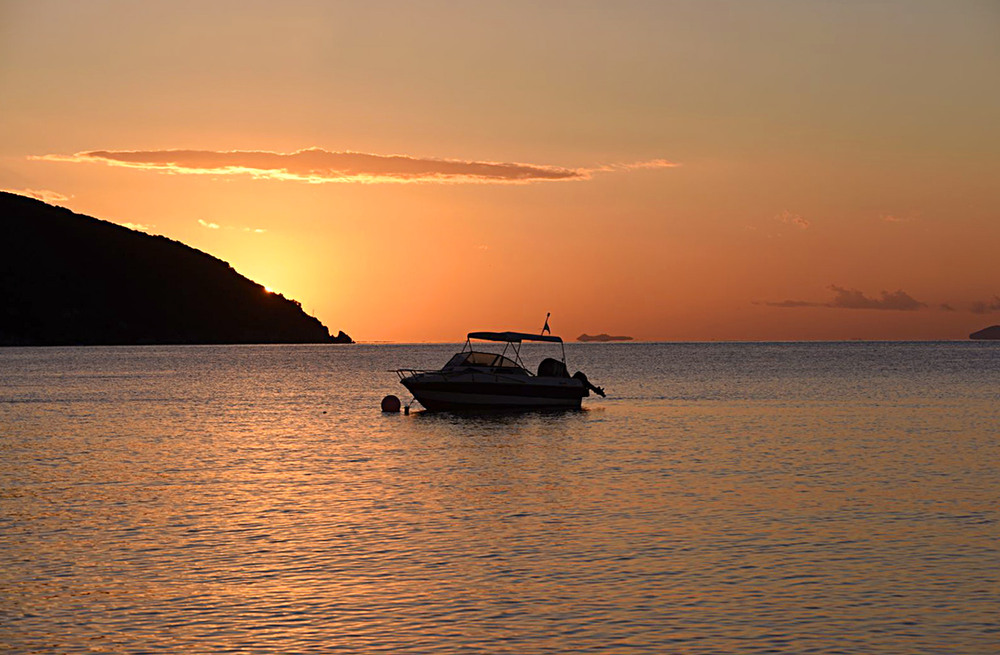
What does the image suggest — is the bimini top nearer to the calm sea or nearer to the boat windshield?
the boat windshield

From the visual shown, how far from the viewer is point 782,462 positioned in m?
41.8

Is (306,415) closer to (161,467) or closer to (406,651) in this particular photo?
(161,467)

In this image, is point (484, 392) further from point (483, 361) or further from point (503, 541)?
point (503, 541)

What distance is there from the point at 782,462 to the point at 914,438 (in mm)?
12892

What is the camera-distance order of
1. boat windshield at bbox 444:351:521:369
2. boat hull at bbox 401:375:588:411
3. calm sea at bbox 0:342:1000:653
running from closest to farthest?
calm sea at bbox 0:342:1000:653 < boat hull at bbox 401:375:588:411 < boat windshield at bbox 444:351:521:369

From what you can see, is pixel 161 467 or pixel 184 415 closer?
A: pixel 161 467

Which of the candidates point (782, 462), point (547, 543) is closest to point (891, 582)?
point (547, 543)

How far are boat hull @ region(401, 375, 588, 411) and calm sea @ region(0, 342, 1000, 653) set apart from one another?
31.4 feet

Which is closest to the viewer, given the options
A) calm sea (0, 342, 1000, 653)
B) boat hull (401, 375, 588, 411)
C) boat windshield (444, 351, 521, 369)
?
calm sea (0, 342, 1000, 653)

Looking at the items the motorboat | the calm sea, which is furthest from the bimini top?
the calm sea

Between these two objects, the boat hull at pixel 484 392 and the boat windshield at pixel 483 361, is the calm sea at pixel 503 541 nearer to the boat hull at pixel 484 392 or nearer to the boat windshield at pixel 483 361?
the boat hull at pixel 484 392

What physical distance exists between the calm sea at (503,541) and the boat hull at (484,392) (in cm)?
957

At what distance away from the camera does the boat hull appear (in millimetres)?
66062

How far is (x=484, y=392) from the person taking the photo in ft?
217
